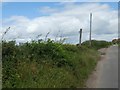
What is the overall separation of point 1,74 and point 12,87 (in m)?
0.66

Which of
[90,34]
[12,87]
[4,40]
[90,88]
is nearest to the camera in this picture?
[12,87]

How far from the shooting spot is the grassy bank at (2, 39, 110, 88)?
35.3 feet

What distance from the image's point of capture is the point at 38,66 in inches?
501

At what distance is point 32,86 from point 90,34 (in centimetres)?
4089

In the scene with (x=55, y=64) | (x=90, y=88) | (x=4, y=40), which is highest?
(x=4, y=40)

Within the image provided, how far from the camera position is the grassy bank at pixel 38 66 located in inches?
424

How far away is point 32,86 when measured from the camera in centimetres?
1052

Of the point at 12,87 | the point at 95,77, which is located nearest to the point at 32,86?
the point at 12,87

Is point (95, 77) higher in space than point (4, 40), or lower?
lower

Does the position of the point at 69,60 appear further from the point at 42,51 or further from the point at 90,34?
the point at 90,34

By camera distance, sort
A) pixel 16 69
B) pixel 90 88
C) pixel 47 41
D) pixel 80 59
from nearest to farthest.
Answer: pixel 16 69
pixel 90 88
pixel 47 41
pixel 80 59

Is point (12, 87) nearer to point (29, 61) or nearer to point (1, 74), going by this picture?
point (1, 74)

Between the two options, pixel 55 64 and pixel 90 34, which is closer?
pixel 55 64

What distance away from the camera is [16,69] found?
36.8ft
